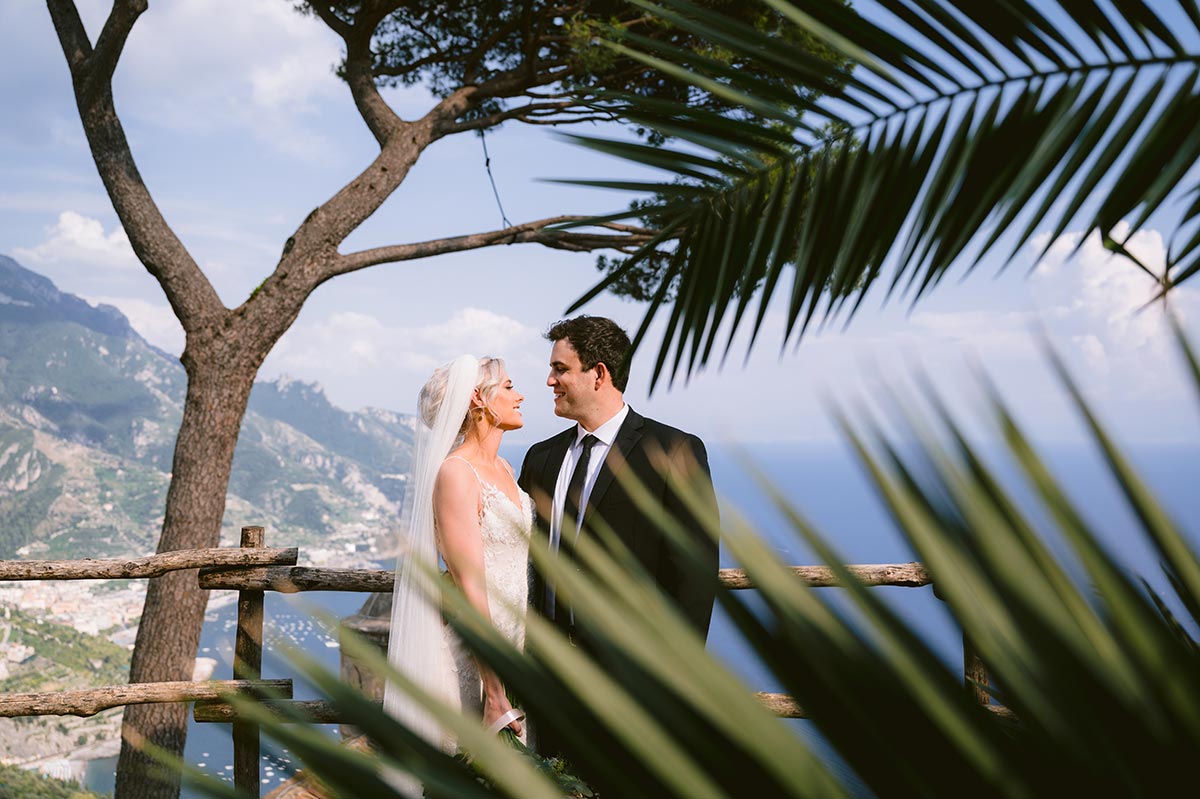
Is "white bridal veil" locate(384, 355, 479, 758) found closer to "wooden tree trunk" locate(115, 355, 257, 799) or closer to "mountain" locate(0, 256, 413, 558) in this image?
"wooden tree trunk" locate(115, 355, 257, 799)

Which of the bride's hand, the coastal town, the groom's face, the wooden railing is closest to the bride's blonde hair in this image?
the groom's face

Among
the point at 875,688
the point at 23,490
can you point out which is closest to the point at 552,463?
the point at 875,688

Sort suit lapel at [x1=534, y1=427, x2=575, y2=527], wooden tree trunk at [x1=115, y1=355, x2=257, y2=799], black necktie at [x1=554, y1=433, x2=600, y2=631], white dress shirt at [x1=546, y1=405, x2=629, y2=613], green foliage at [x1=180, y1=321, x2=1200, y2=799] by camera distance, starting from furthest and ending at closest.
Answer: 1. wooden tree trunk at [x1=115, y1=355, x2=257, y2=799]
2. suit lapel at [x1=534, y1=427, x2=575, y2=527]
3. white dress shirt at [x1=546, y1=405, x2=629, y2=613]
4. black necktie at [x1=554, y1=433, x2=600, y2=631]
5. green foliage at [x1=180, y1=321, x2=1200, y2=799]

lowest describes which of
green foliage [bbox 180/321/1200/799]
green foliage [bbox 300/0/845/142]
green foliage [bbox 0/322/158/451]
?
green foliage [bbox 180/321/1200/799]

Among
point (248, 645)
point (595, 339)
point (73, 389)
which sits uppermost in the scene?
point (73, 389)

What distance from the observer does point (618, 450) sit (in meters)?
3.32

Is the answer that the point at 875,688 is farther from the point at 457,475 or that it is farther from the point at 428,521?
the point at 428,521

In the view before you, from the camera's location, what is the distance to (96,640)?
77750 mm

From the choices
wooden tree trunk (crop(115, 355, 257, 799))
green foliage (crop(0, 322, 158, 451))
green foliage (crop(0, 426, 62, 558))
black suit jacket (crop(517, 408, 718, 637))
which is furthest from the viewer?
green foliage (crop(0, 322, 158, 451))

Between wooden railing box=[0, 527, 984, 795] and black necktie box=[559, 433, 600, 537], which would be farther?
wooden railing box=[0, 527, 984, 795]

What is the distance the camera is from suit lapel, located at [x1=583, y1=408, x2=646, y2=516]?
3.14m

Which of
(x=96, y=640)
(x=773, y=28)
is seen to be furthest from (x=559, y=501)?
(x=96, y=640)

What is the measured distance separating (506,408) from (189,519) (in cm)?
592

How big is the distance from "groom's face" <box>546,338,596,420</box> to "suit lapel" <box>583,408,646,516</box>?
156 mm
